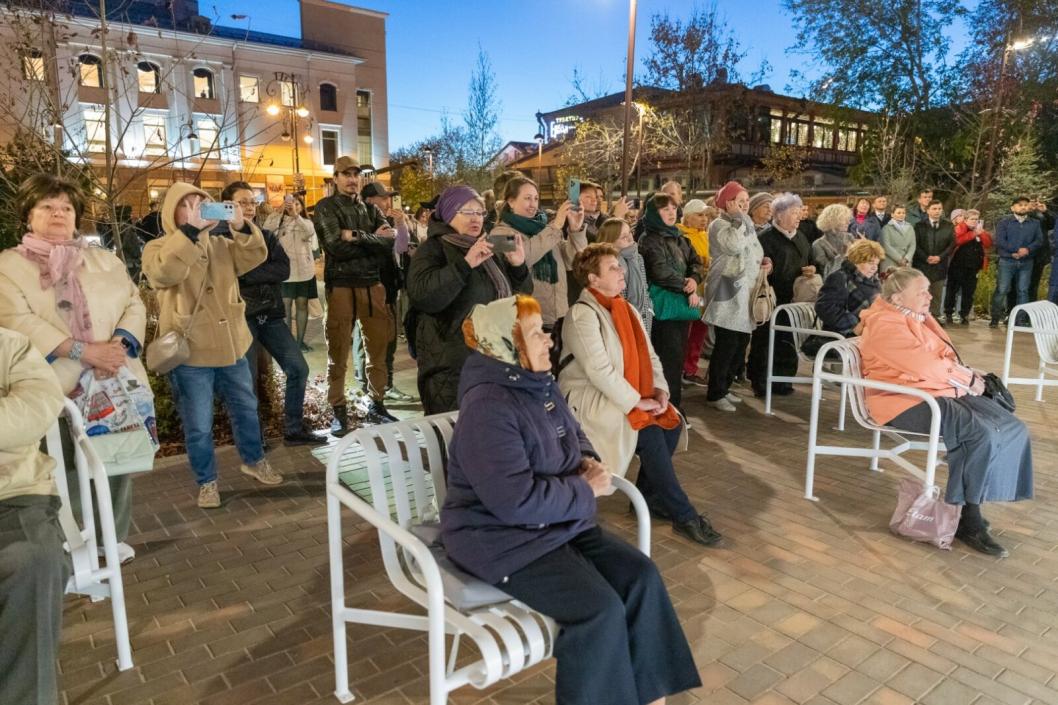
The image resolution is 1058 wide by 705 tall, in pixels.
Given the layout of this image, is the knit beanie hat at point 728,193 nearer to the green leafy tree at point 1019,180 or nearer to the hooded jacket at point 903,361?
the hooded jacket at point 903,361

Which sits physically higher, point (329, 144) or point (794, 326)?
point (329, 144)

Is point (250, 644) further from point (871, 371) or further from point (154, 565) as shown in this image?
point (871, 371)

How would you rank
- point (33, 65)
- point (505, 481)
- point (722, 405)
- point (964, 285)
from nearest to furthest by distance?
point (505, 481)
point (33, 65)
point (722, 405)
point (964, 285)

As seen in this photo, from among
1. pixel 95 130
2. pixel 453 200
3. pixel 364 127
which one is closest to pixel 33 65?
pixel 95 130

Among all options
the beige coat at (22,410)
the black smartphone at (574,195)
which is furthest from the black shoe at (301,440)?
the beige coat at (22,410)

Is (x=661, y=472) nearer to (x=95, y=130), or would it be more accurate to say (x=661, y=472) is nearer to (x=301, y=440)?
(x=301, y=440)

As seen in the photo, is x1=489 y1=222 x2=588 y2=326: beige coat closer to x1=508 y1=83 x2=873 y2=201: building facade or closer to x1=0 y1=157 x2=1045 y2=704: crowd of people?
x1=0 y1=157 x2=1045 y2=704: crowd of people

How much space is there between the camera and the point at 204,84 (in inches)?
1478

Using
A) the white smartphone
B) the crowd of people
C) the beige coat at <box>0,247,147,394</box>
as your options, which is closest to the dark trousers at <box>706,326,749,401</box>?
the crowd of people

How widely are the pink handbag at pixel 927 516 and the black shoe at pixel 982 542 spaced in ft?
0.27

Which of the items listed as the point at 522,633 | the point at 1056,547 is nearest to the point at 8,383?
the point at 522,633

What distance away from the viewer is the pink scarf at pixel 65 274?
3328 millimetres

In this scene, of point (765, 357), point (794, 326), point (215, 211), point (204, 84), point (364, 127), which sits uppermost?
point (204, 84)

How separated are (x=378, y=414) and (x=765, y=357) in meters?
3.82
